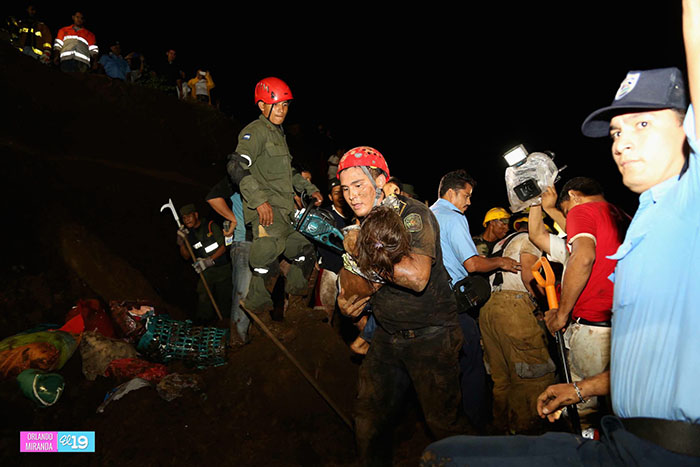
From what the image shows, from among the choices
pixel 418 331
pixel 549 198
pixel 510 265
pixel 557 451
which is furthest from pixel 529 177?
pixel 557 451

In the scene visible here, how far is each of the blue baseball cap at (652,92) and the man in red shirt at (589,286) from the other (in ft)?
5.34

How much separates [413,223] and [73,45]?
10686 mm

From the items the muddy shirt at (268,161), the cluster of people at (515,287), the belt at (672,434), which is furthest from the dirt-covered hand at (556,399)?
the muddy shirt at (268,161)

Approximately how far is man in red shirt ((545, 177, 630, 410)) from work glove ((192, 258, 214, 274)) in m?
5.52

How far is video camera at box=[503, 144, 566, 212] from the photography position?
344cm

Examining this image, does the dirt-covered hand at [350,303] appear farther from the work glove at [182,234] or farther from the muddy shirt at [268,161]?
the work glove at [182,234]

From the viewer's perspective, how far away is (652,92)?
1.32 meters

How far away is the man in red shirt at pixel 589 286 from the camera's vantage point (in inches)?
110

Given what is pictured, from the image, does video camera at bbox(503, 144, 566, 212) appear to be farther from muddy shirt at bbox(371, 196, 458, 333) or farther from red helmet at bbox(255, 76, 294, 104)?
red helmet at bbox(255, 76, 294, 104)

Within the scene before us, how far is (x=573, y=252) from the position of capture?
9.27 ft

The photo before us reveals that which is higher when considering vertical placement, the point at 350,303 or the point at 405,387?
the point at 350,303

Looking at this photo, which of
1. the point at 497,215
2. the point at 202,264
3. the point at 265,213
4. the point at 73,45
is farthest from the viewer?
the point at 73,45

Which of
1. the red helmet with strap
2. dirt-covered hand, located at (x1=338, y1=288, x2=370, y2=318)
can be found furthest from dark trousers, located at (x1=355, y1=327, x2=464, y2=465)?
the red helmet with strap

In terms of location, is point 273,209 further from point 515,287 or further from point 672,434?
point 672,434
